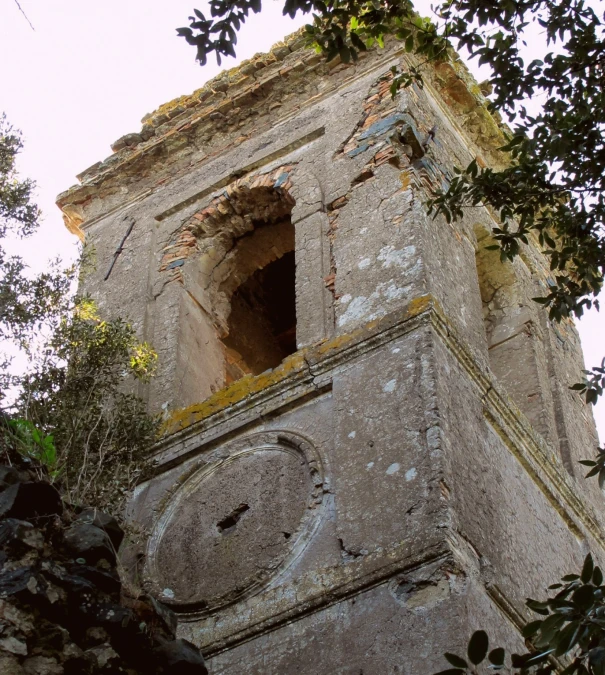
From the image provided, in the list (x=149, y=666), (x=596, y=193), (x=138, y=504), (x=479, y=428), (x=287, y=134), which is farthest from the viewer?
(x=287, y=134)

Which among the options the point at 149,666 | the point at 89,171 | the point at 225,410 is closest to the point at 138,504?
the point at 225,410

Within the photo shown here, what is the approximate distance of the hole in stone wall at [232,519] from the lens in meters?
9.39

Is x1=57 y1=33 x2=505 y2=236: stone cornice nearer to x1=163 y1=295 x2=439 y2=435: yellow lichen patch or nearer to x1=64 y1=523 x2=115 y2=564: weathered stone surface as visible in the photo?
x1=163 y1=295 x2=439 y2=435: yellow lichen patch

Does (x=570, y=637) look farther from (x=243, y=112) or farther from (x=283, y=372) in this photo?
(x=243, y=112)

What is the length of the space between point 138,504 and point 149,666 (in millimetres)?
3425

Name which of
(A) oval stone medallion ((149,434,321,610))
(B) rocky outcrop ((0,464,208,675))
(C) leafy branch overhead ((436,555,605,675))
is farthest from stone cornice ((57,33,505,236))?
(C) leafy branch overhead ((436,555,605,675))

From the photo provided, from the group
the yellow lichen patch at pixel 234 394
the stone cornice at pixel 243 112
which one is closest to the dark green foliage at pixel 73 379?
the yellow lichen patch at pixel 234 394

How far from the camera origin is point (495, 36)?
8328mm

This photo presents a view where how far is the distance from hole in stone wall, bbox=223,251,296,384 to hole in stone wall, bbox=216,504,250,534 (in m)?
3.90

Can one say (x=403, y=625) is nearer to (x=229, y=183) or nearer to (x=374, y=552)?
(x=374, y=552)

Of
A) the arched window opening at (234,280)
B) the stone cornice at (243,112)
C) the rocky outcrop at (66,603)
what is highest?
the stone cornice at (243,112)

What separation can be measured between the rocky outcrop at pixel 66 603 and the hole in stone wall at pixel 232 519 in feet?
6.47

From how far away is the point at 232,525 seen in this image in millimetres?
9391

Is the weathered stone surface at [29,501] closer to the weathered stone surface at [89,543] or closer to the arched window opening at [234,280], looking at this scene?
the weathered stone surface at [89,543]
